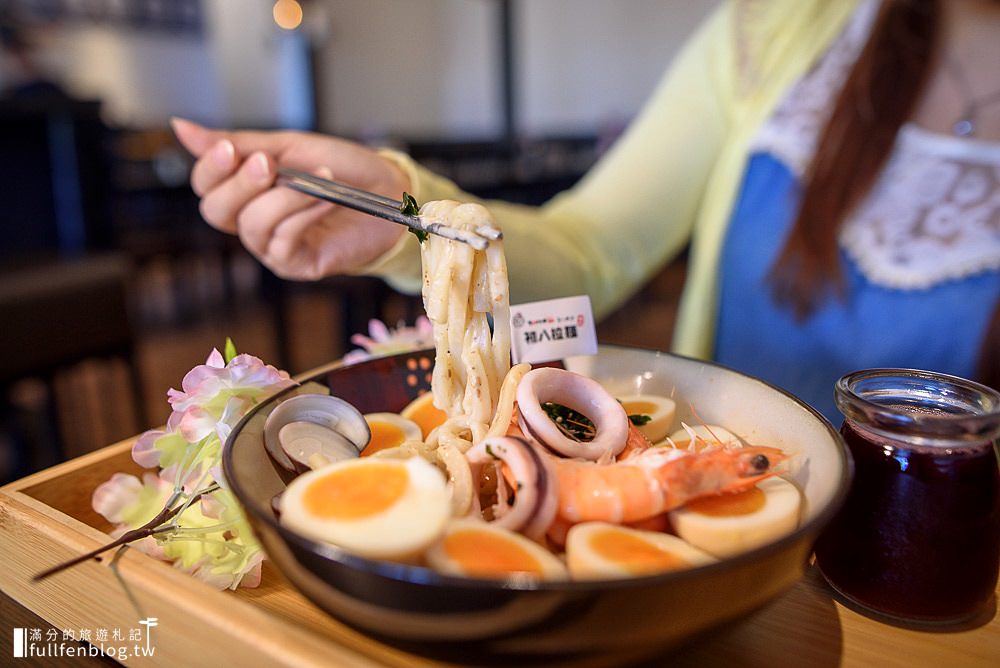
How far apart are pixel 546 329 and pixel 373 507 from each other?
0.33 meters

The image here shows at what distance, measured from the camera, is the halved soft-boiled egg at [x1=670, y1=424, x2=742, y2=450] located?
0.66 metres

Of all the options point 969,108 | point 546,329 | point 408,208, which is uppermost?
point 969,108

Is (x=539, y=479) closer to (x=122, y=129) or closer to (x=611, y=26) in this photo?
(x=122, y=129)

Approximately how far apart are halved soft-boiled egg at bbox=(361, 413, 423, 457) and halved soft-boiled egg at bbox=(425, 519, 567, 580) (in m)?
0.23

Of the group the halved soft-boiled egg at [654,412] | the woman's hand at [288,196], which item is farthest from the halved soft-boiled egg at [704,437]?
the woman's hand at [288,196]

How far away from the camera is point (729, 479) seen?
21.6 inches

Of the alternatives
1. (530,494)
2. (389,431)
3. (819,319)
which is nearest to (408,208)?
(389,431)

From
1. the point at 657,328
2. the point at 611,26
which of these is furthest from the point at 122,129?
the point at 611,26

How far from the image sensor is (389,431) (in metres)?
0.74

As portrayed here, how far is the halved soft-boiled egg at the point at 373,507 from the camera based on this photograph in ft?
1.49

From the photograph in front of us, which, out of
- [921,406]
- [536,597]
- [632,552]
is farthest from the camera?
[921,406]

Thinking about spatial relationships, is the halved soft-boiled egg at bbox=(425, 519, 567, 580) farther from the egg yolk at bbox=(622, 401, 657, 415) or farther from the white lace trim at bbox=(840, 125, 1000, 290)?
the white lace trim at bbox=(840, 125, 1000, 290)

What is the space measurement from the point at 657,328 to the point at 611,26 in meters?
4.74

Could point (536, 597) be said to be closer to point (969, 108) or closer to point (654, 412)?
point (654, 412)
